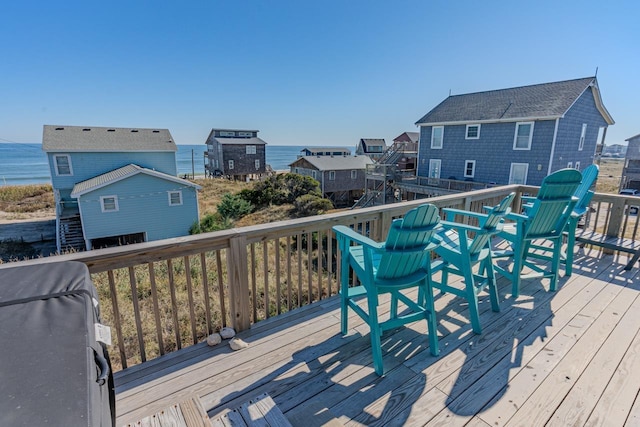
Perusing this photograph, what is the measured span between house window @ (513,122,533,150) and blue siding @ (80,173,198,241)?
48.5ft

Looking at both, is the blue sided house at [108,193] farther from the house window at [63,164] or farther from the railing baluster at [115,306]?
the railing baluster at [115,306]

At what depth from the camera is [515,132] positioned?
13.5m

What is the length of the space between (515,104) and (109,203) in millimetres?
18302

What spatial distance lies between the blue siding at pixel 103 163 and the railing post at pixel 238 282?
14.8 meters

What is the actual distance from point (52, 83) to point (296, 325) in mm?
32937

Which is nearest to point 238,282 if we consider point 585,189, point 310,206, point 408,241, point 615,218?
point 408,241

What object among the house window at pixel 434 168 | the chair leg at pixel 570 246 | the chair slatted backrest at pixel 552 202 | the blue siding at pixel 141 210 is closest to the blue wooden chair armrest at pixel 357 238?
the chair slatted backrest at pixel 552 202

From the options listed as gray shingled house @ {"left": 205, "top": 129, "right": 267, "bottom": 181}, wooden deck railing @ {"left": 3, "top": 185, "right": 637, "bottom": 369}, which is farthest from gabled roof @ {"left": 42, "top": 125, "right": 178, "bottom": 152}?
gray shingled house @ {"left": 205, "top": 129, "right": 267, "bottom": 181}

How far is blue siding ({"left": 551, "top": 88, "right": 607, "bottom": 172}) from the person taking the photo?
12.7 m

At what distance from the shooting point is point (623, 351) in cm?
209

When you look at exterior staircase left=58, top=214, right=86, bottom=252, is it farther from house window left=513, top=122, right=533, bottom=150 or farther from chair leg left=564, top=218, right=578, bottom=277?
house window left=513, top=122, right=533, bottom=150

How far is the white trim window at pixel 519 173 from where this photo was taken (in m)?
13.4

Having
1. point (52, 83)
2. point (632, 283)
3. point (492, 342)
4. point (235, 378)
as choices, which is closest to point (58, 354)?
point (235, 378)

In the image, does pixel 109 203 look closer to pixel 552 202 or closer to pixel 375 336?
pixel 375 336
